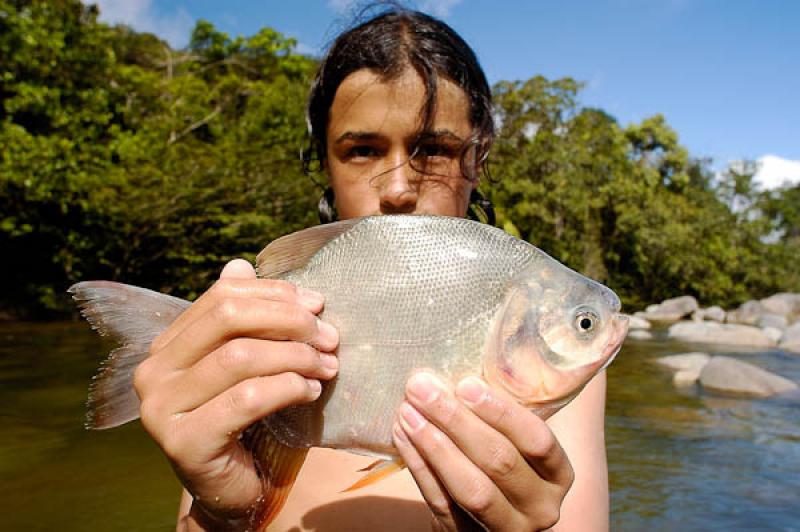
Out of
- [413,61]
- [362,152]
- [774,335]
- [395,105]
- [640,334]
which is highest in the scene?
[413,61]

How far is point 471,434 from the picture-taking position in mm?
1665

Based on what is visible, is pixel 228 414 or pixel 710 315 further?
pixel 710 315

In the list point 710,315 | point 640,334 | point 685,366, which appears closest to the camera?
point 685,366

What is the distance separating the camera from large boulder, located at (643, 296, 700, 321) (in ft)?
86.6

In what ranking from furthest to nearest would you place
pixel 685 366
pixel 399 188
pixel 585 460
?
pixel 685 366, pixel 399 188, pixel 585 460

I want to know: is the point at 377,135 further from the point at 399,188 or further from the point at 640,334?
the point at 640,334

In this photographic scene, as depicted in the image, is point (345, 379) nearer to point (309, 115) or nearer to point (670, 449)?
point (309, 115)

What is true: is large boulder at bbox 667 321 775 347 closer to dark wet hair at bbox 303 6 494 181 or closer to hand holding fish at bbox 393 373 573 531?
dark wet hair at bbox 303 6 494 181

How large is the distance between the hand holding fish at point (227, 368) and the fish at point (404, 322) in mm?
79

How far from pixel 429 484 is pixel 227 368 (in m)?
0.66

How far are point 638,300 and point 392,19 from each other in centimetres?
2954

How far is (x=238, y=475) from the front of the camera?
178cm

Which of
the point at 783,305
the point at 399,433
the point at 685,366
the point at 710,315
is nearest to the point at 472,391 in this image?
the point at 399,433

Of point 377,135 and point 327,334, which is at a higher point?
point 377,135
